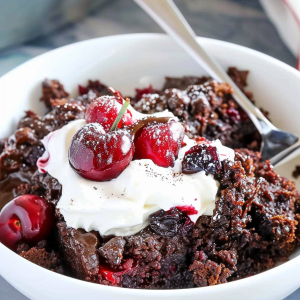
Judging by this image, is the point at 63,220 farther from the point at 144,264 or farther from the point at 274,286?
the point at 274,286

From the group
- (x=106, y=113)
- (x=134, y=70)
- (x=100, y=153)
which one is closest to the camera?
(x=100, y=153)

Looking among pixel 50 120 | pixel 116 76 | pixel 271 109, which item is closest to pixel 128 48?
pixel 116 76

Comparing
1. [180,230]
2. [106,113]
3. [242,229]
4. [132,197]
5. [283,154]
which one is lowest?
[283,154]

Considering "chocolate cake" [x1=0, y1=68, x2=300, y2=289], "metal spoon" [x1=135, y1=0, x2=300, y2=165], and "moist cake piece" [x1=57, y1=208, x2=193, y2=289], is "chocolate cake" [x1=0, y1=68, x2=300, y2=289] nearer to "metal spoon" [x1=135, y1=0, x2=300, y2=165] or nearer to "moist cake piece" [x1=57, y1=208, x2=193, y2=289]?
"moist cake piece" [x1=57, y1=208, x2=193, y2=289]

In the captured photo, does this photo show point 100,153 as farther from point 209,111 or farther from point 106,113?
point 209,111

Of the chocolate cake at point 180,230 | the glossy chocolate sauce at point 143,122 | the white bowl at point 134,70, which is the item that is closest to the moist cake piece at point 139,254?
the chocolate cake at point 180,230

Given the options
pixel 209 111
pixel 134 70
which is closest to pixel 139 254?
pixel 209 111

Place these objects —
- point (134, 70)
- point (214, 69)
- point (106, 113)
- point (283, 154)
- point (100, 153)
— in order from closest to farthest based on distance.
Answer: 1. point (100, 153)
2. point (106, 113)
3. point (283, 154)
4. point (214, 69)
5. point (134, 70)

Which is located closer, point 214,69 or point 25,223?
point 25,223
